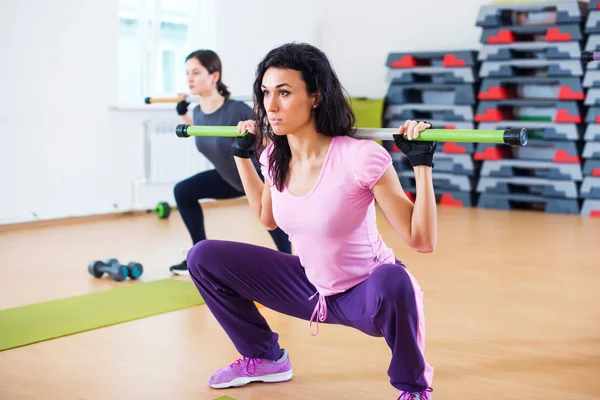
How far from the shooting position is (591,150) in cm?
629

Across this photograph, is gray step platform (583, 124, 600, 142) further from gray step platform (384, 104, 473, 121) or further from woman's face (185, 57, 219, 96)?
woman's face (185, 57, 219, 96)

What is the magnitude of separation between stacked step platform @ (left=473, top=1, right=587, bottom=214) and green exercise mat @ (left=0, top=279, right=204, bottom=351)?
366cm

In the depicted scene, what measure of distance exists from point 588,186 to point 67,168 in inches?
156

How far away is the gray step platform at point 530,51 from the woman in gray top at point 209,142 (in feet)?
11.3

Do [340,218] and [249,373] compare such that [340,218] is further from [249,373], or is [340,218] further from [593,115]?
[593,115]

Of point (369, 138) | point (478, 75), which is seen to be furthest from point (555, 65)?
point (369, 138)

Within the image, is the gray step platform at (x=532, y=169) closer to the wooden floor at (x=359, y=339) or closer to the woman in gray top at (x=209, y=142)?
the wooden floor at (x=359, y=339)

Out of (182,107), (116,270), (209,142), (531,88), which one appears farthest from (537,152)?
(116,270)

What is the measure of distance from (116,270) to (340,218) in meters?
2.06

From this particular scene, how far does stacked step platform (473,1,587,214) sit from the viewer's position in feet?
20.8

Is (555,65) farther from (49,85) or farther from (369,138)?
(369,138)

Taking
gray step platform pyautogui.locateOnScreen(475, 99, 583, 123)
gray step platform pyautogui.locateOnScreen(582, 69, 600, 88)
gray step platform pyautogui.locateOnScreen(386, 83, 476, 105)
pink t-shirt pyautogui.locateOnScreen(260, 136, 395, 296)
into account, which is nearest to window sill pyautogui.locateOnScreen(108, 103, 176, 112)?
gray step platform pyautogui.locateOnScreen(386, 83, 476, 105)

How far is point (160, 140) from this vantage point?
6250 mm

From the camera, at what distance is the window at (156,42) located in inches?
241
